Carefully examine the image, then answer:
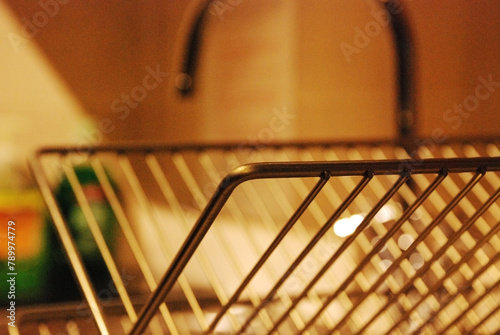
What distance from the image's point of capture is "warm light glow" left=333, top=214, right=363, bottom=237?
0.85m

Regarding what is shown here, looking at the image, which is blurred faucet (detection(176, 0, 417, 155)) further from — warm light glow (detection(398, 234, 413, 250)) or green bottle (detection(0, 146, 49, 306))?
green bottle (detection(0, 146, 49, 306))

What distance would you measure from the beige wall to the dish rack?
0.06 m

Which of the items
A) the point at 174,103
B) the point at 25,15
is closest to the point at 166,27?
the point at 174,103


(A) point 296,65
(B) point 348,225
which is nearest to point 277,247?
(B) point 348,225

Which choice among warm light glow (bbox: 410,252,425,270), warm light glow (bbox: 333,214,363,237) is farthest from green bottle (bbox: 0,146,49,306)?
warm light glow (bbox: 410,252,425,270)

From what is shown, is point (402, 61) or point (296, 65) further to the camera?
point (296, 65)

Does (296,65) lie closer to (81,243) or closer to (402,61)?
(402,61)

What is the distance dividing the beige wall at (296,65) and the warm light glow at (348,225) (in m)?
0.19

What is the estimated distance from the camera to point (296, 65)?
991mm

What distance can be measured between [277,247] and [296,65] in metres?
0.33

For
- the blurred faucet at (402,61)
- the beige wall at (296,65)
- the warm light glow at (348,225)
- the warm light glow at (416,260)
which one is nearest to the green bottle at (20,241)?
the beige wall at (296,65)

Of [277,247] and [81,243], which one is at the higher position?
[81,243]

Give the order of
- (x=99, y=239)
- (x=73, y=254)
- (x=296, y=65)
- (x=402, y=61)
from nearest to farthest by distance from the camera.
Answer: (x=73, y=254)
(x=99, y=239)
(x=402, y=61)
(x=296, y=65)

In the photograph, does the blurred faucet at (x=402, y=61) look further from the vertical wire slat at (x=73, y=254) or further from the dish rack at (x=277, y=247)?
the vertical wire slat at (x=73, y=254)
